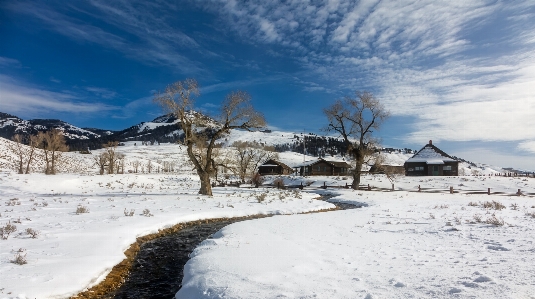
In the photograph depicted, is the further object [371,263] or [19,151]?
[19,151]

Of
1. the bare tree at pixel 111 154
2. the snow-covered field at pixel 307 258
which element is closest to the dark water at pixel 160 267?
the snow-covered field at pixel 307 258

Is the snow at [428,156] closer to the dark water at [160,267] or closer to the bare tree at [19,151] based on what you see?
the dark water at [160,267]

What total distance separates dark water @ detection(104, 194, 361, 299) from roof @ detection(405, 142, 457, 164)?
67030 millimetres

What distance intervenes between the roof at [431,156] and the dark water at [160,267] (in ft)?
220

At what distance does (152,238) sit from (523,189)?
4850 centimetres

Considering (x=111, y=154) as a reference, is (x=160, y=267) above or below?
below

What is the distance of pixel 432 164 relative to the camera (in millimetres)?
68750

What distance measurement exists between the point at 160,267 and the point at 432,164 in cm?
7097

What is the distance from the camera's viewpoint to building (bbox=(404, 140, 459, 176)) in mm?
69125

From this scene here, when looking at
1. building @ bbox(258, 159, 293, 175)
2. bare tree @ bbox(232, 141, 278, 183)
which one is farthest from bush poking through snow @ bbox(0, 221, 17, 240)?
building @ bbox(258, 159, 293, 175)

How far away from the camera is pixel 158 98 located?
26031 millimetres

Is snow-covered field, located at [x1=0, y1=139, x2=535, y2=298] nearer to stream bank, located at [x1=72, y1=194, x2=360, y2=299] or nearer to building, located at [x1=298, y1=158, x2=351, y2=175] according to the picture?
stream bank, located at [x1=72, y1=194, x2=360, y2=299]

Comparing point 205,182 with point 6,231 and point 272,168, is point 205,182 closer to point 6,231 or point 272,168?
point 6,231

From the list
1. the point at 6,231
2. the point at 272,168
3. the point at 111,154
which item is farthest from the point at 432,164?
the point at 6,231
